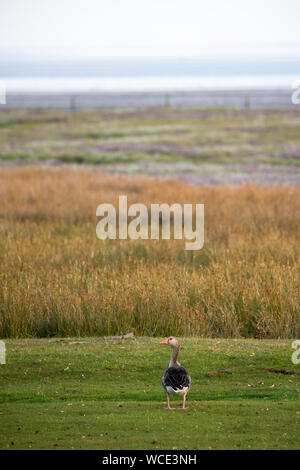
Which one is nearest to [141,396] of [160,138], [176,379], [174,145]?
[176,379]

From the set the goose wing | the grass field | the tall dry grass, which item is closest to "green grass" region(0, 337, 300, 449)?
the goose wing

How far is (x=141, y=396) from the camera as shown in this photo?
738 cm

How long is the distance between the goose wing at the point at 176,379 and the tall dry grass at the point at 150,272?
484 centimetres

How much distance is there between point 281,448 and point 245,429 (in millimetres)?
544

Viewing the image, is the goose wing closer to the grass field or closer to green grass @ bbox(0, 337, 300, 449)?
green grass @ bbox(0, 337, 300, 449)

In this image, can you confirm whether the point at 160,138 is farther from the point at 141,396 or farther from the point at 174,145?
the point at 141,396

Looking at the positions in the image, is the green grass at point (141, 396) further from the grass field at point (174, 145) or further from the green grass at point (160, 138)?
the green grass at point (160, 138)

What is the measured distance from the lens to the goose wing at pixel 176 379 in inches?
245

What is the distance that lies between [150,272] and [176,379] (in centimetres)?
768

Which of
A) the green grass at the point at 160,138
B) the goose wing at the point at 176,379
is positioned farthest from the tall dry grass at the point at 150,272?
the green grass at the point at 160,138
